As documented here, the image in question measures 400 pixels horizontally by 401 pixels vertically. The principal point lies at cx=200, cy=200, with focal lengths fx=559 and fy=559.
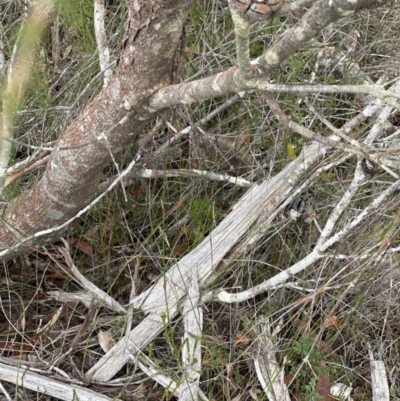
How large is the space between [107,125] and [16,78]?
0.73 ft

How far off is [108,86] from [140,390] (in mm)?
791

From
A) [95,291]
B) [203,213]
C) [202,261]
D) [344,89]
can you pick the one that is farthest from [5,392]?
[344,89]

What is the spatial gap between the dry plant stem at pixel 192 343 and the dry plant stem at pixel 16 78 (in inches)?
22.8

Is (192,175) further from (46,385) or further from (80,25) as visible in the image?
(46,385)

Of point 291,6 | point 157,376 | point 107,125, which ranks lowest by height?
point 157,376

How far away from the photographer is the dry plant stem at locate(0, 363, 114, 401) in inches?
56.0

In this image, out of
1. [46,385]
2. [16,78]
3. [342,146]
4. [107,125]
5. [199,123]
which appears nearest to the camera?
[342,146]

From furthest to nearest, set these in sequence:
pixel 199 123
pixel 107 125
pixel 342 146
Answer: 1. pixel 199 123
2. pixel 107 125
3. pixel 342 146

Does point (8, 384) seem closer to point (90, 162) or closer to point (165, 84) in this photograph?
point (90, 162)

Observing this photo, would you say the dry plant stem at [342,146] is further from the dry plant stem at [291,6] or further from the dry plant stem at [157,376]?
the dry plant stem at [157,376]

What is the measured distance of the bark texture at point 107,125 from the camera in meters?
1.18

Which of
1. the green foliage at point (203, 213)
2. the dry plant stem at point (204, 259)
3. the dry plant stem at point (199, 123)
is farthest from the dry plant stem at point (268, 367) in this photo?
the dry plant stem at point (199, 123)

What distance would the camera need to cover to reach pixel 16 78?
3.88 feet

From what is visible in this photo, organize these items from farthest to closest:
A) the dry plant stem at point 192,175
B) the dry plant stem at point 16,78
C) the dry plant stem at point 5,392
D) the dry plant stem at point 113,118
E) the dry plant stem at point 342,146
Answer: the dry plant stem at point 192,175 → the dry plant stem at point 5,392 → the dry plant stem at point 113,118 → the dry plant stem at point 16,78 → the dry plant stem at point 342,146
